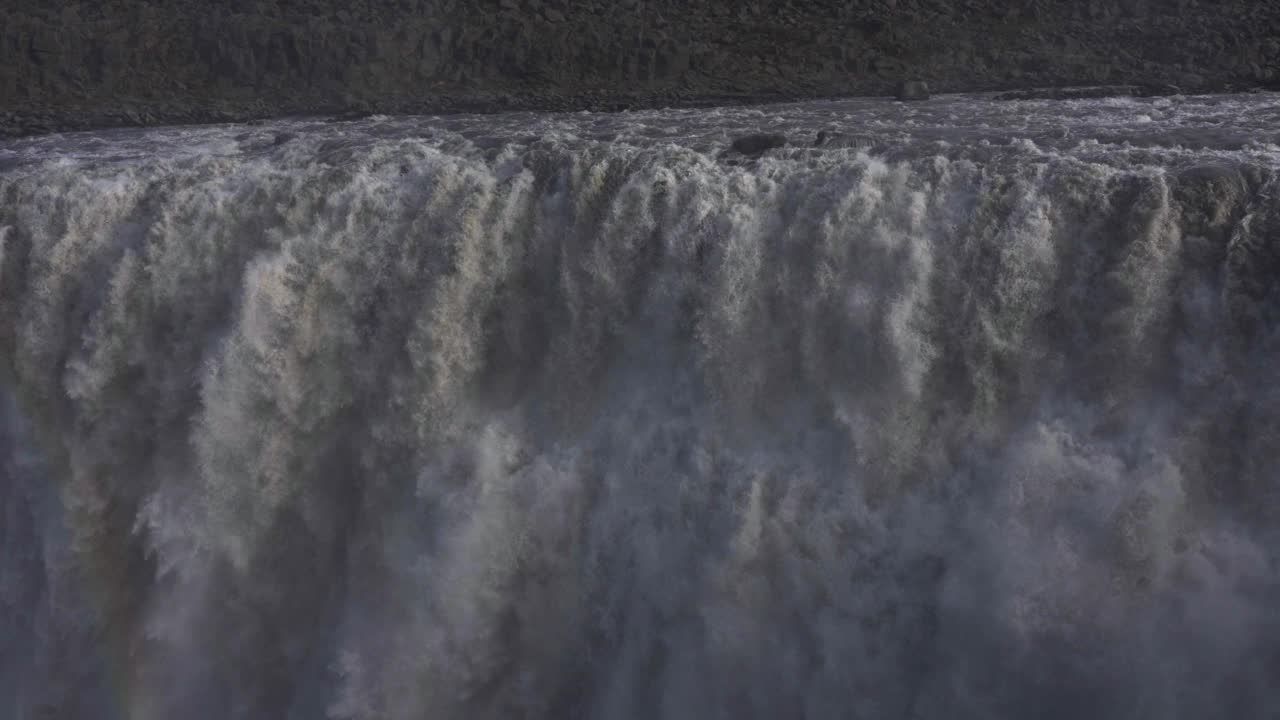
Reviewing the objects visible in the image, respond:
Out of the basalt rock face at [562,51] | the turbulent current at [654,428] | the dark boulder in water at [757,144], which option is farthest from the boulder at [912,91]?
the dark boulder in water at [757,144]

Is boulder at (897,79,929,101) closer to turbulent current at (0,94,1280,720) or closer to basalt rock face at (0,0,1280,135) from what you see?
basalt rock face at (0,0,1280,135)

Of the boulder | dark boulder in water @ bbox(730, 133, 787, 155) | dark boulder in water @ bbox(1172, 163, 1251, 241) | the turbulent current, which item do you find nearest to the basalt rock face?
the boulder

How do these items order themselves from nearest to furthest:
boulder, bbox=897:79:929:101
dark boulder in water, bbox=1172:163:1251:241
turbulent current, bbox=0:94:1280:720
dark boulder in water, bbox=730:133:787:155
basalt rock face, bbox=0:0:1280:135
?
turbulent current, bbox=0:94:1280:720, dark boulder in water, bbox=1172:163:1251:241, dark boulder in water, bbox=730:133:787:155, boulder, bbox=897:79:929:101, basalt rock face, bbox=0:0:1280:135

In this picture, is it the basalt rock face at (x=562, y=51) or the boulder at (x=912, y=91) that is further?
the basalt rock face at (x=562, y=51)

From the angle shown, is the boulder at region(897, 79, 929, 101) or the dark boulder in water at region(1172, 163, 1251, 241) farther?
the boulder at region(897, 79, 929, 101)

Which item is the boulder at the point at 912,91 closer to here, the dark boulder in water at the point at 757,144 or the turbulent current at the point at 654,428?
the turbulent current at the point at 654,428

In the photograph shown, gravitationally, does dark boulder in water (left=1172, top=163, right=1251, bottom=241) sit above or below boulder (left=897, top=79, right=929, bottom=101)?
below

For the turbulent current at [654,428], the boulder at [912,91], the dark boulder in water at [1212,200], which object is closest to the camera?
the turbulent current at [654,428]
